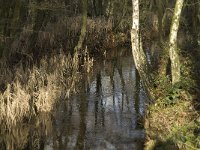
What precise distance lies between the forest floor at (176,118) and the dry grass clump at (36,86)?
323cm

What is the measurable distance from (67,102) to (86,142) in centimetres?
321

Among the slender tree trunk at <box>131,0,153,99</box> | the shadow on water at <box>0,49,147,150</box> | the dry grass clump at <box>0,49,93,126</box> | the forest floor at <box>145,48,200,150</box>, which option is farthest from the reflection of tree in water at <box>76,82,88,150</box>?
the slender tree trunk at <box>131,0,153,99</box>

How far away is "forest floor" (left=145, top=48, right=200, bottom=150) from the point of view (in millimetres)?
8484

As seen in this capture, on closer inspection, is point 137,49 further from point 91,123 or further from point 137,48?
point 91,123

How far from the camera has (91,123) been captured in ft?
38.0

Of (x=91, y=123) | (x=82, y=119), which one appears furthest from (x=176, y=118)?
(x=82, y=119)

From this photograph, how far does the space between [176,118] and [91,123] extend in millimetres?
2718

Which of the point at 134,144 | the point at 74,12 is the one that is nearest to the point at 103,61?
the point at 74,12

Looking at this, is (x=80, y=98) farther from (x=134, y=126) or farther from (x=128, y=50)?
(x=128, y=50)

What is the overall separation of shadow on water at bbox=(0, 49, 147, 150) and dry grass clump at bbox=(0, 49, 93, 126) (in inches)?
12.6

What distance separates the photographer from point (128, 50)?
73.1 feet

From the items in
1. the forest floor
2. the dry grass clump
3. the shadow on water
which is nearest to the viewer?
the forest floor

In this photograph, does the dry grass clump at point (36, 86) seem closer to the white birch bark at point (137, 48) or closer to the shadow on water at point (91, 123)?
the shadow on water at point (91, 123)

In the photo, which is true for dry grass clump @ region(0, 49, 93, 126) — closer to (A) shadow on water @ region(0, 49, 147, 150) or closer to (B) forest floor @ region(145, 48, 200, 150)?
(A) shadow on water @ region(0, 49, 147, 150)
